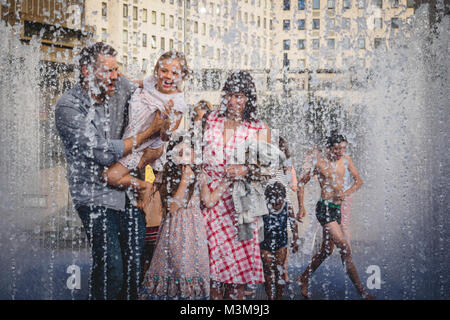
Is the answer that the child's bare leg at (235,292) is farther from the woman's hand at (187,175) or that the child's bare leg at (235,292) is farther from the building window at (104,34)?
the building window at (104,34)

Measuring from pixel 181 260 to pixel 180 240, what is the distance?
0.17 metres

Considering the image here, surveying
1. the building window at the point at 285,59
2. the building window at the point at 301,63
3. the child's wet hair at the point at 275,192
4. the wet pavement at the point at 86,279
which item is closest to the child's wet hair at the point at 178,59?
the building window at the point at 285,59

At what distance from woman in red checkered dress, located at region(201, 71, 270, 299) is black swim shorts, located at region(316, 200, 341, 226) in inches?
25.3

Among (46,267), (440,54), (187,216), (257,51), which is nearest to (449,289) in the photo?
(440,54)

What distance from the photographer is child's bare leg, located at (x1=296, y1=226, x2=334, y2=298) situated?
4.61 m

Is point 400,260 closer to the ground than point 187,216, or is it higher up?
closer to the ground

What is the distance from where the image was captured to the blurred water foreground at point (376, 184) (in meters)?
4.74

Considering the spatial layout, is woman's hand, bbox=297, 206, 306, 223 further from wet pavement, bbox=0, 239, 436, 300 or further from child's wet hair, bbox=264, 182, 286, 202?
wet pavement, bbox=0, 239, 436, 300

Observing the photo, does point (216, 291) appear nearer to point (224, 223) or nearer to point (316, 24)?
point (224, 223)

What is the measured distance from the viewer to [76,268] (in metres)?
4.64

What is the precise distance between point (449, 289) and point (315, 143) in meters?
1.89

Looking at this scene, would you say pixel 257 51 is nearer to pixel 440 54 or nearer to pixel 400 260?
pixel 440 54

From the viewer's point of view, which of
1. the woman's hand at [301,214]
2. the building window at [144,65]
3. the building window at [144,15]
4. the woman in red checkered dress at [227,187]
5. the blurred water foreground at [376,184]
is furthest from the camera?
the building window at [144,15]

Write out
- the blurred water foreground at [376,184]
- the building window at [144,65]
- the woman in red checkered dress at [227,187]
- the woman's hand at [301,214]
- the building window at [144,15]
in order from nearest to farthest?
the woman in red checkered dress at [227,187]
the building window at [144,65]
the woman's hand at [301,214]
the blurred water foreground at [376,184]
the building window at [144,15]
